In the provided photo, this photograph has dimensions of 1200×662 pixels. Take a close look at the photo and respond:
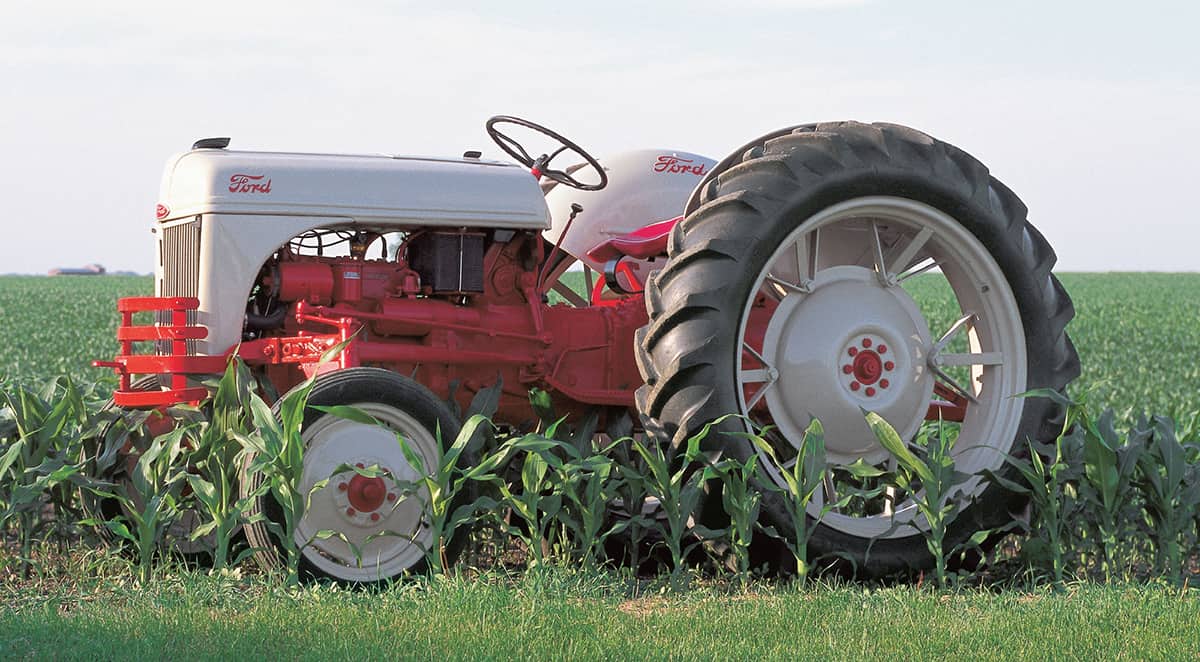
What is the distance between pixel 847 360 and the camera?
5.13 m

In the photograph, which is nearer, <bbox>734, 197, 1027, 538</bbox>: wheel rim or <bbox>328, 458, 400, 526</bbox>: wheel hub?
<bbox>328, 458, 400, 526</bbox>: wheel hub

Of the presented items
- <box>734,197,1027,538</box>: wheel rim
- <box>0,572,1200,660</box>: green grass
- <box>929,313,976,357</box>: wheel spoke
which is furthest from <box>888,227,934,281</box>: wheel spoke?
<box>0,572,1200,660</box>: green grass

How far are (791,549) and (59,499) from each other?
114 inches

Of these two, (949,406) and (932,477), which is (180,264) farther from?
(949,406)

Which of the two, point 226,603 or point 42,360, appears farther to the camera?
point 42,360

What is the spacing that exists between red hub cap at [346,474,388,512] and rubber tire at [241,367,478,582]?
257 mm

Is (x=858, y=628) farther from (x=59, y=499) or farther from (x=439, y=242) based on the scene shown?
(x=59, y=499)

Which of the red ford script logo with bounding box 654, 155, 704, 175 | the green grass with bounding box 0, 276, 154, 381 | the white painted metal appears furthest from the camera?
the green grass with bounding box 0, 276, 154, 381

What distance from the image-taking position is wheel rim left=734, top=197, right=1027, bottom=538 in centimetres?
506

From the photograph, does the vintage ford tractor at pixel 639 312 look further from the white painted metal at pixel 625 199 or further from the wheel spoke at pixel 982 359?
the white painted metal at pixel 625 199

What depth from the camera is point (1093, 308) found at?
98.8 feet

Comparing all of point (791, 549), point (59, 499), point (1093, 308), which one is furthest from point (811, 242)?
point (1093, 308)

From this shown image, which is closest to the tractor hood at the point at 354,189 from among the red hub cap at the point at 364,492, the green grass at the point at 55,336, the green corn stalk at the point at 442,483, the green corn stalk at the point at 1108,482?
the green corn stalk at the point at 442,483

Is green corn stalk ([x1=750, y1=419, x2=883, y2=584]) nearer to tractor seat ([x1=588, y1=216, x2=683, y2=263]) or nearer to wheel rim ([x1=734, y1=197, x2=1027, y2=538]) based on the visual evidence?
wheel rim ([x1=734, y1=197, x2=1027, y2=538])
